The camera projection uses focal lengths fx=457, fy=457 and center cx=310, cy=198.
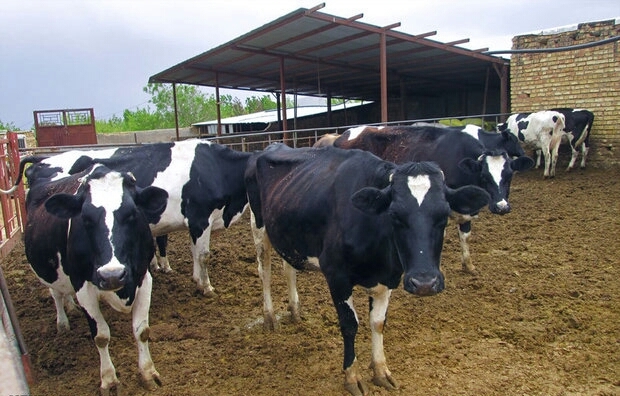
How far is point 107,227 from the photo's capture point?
2979 millimetres

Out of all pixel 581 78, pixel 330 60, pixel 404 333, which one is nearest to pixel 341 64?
pixel 330 60

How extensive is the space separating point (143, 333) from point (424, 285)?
6.93 ft

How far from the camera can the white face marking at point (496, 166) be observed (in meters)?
5.54

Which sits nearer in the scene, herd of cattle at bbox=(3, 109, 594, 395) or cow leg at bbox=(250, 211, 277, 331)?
herd of cattle at bbox=(3, 109, 594, 395)

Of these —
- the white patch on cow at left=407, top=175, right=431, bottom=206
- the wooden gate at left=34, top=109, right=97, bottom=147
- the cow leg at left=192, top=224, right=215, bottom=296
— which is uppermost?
the wooden gate at left=34, top=109, right=97, bottom=147

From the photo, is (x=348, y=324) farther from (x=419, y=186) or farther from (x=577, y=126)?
(x=577, y=126)

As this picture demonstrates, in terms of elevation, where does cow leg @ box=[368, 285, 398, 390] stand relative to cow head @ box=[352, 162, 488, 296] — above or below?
below

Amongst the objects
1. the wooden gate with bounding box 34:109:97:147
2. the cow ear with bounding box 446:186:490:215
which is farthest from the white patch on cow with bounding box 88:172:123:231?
the wooden gate with bounding box 34:109:97:147

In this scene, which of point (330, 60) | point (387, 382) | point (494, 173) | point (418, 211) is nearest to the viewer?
point (418, 211)

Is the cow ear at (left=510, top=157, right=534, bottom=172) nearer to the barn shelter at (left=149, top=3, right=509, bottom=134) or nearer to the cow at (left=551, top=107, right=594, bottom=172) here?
the barn shelter at (left=149, top=3, right=509, bottom=134)

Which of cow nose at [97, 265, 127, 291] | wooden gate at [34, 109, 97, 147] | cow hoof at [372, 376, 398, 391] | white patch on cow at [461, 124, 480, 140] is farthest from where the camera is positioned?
wooden gate at [34, 109, 97, 147]

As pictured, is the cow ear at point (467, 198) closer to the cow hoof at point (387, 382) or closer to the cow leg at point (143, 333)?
the cow hoof at point (387, 382)

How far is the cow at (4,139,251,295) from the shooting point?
5.29 metres

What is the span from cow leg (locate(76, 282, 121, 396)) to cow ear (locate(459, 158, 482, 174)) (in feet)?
13.9
